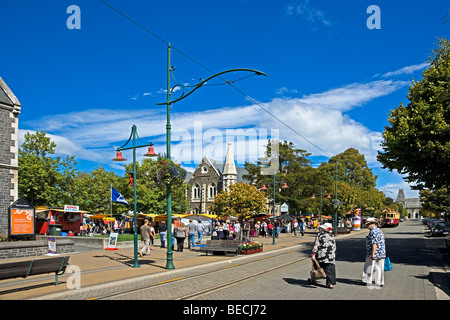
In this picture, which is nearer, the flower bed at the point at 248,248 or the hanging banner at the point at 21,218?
the hanging banner at the point at 21,218

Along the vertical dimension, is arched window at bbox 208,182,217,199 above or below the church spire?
below

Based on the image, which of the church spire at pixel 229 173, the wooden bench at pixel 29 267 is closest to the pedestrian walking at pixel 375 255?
the wooden bench at pixel 29 267

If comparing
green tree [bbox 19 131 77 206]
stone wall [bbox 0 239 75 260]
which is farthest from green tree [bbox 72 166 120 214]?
stone wall [bbox 0 239 75 260]

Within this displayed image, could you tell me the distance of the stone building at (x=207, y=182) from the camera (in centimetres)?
7780

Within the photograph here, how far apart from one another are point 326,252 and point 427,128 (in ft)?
28.8

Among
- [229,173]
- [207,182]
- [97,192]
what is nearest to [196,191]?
[207,182]

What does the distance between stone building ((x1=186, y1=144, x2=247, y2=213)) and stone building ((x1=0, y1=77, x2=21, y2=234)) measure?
57.9 meters

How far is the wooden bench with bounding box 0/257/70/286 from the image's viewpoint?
8797 mm

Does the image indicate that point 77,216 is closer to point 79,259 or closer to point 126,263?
point 79,259

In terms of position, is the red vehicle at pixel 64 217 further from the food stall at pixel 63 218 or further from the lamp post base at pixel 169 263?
the lamp post base at pixel 169 263

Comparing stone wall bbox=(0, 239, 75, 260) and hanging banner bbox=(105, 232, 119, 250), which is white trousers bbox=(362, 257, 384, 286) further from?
hanging banner bbox=(105, 232, 119, 250)

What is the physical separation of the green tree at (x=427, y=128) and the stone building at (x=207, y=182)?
59.9m

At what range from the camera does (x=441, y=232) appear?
36.7m
